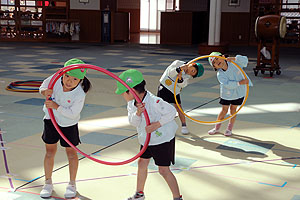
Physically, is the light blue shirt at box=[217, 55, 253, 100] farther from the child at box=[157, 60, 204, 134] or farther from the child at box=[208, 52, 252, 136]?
the child at box=[157, 60, 204, 134]

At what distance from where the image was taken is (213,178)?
3.95 metres

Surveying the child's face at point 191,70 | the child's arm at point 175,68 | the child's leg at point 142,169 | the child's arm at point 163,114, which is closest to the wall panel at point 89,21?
the child's arm at point 175,68

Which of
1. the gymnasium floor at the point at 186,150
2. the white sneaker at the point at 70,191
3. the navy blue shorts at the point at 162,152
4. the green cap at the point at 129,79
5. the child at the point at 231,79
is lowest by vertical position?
the gymnasium floor at the point at 186,150

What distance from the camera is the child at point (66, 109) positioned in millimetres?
3236

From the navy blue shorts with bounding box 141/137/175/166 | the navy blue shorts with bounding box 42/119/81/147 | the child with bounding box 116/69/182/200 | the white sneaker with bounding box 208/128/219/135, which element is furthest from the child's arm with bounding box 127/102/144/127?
the white sneaker with bounding box 208/128/219/135

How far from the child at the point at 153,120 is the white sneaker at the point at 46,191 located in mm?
815

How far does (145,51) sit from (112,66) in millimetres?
4767

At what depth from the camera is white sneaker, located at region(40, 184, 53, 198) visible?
341 cm

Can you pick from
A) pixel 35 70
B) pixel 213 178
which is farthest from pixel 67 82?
pixel 35 70

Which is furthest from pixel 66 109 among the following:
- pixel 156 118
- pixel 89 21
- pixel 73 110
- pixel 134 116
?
pixel 89 21

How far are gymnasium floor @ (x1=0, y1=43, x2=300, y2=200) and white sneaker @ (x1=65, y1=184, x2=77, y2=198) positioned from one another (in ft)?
0.21

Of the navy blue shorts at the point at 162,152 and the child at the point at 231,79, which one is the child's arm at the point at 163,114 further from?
A: the child at the point at 231,79

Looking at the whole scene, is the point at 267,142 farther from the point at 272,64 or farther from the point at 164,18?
the point at 164,18

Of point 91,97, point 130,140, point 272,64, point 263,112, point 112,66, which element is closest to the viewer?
point 130,140
